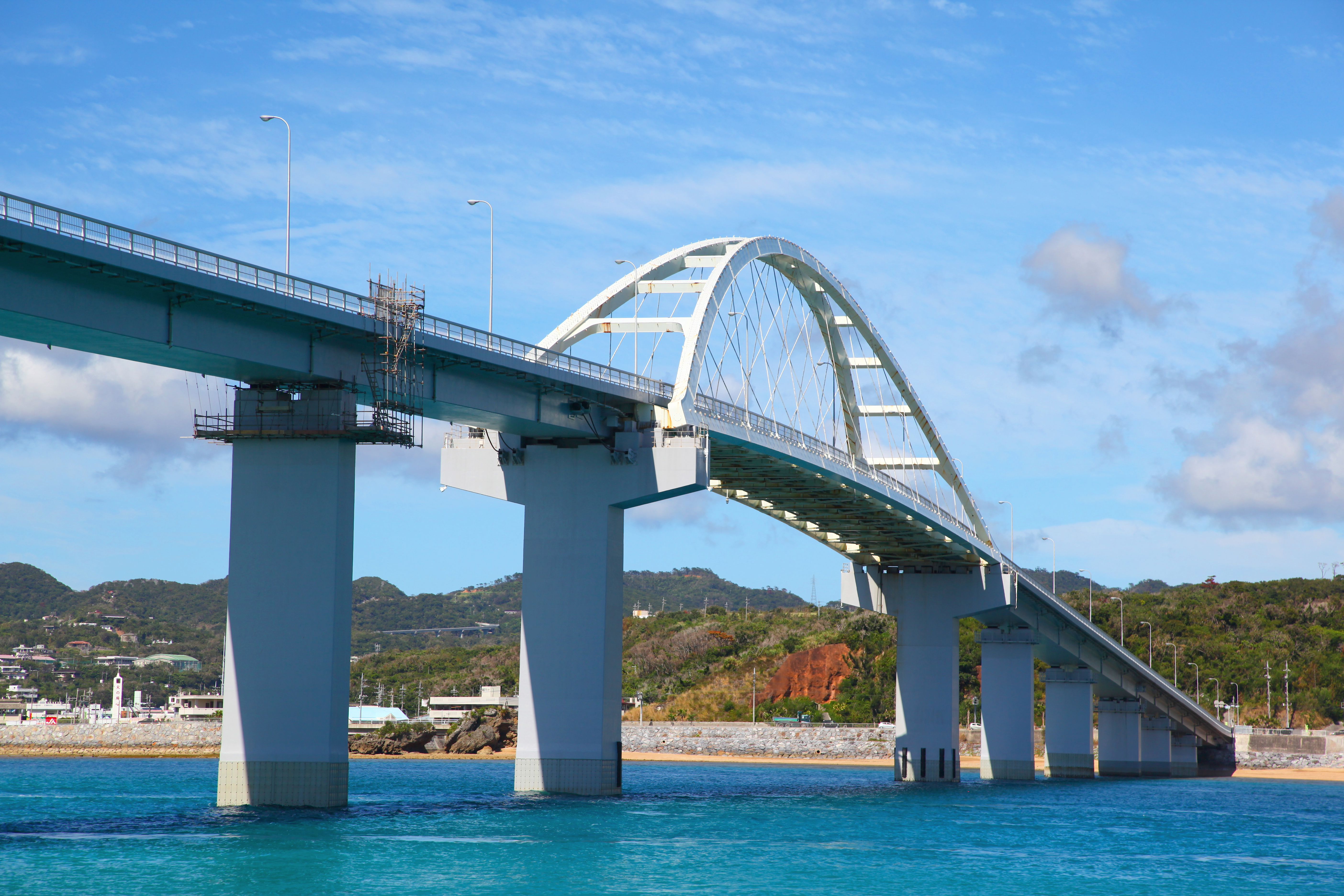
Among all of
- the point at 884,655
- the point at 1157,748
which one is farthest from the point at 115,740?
the point at 1157,748

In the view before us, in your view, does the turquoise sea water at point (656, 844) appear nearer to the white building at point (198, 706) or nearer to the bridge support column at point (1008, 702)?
the bridge support column at point (1008, 702)

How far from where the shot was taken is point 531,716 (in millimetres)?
51406

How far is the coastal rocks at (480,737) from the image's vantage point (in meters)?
126

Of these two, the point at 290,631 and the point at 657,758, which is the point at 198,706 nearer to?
the point at 657,758

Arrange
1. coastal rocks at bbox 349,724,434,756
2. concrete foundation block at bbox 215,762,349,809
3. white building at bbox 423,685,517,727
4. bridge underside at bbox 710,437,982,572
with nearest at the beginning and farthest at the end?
concrete foundation block at bbox 215,762,349,809 → bridge underside at bbox 710,437,982,572 → coastal rocks at bbox 349,724,434,756 → white building at bbox 423,685,517,727

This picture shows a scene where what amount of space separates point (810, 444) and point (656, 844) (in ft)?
75.2

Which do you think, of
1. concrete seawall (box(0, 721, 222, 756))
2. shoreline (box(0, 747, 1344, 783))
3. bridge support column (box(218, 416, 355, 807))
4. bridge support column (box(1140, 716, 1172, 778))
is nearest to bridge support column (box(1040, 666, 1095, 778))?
bridge support column (box(1140, 716, 1172, 778))

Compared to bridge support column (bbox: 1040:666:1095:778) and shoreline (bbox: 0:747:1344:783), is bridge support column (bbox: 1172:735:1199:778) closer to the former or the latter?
shoreline (bbox: 0:747:1344:783)

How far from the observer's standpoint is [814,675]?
5664 inches

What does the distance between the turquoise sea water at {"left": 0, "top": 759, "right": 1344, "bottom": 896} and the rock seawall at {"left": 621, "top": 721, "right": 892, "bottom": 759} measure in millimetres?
52673

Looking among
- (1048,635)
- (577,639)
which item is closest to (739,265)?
(577,639)

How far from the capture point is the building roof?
152 meters

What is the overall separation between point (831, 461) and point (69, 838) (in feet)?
108

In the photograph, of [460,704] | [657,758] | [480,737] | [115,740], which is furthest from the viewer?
[460,704]
